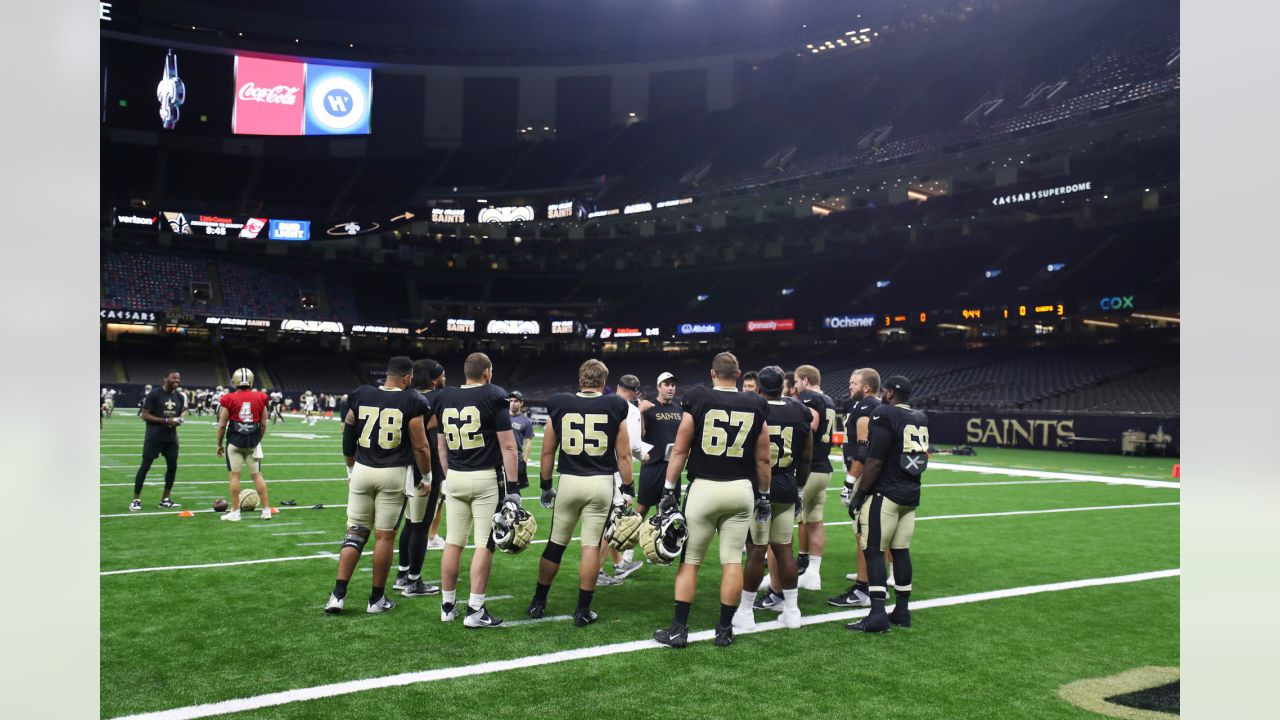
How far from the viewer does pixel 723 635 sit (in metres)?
6.37

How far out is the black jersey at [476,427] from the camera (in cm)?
692

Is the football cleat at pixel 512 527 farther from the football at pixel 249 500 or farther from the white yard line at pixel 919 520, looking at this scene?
the football at pixel 249 500

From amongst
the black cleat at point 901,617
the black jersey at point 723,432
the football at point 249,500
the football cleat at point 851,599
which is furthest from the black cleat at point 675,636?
the football at point 249,500

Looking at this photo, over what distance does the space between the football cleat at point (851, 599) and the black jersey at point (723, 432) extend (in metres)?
2.01

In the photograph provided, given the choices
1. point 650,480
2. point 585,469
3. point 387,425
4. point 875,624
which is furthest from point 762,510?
point 387,425

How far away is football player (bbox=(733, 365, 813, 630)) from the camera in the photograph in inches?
275

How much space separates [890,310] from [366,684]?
42.6m

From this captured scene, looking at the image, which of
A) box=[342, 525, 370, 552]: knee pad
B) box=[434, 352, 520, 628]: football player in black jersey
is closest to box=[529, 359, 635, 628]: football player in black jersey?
box=[434, 352, 520, 628]: football player in black jersey

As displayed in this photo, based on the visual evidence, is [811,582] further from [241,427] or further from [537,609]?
[241,427]

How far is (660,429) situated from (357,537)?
2.99m

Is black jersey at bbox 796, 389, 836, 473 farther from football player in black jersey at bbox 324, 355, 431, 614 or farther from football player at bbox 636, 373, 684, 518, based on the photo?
football player in black jersey at bbox 324, 355, 431, 614

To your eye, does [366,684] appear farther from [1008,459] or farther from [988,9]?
[988,9]

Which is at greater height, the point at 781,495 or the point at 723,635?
the point at 781,495

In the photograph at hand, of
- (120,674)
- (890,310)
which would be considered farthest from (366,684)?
(890,310)
